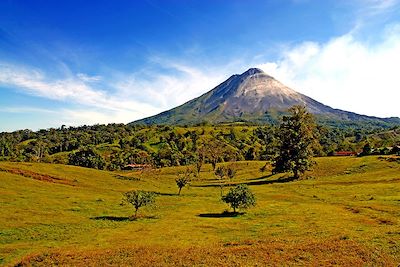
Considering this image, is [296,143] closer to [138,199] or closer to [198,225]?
[138,199]

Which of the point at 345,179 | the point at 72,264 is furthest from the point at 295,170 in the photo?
the point at 72,264

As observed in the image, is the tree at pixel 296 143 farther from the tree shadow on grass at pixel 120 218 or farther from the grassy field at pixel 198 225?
the tree shadow on grass at pixel 120 218

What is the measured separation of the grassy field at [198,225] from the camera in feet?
118

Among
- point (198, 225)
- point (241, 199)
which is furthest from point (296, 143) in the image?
point (198, 225)

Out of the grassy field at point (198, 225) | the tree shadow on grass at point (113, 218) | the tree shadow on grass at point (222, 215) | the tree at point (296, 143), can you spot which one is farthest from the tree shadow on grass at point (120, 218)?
the tree at point (296, 143)

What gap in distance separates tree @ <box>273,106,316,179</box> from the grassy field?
1501cm

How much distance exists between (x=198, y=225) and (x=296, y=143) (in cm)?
7859

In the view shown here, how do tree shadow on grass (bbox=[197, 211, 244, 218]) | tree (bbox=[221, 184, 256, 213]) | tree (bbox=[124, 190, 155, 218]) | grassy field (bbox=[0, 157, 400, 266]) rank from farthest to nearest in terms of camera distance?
tree (bbox=[221, 184, 256, 213])
tree (bbox=[124, 190, 155, 218])
tree shadow on grass (bbox=[197, 211, 244, 218])
grassy field (bbox=[0, 157, 400, 266])

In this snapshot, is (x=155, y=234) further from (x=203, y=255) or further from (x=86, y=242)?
(x=203, y=255)

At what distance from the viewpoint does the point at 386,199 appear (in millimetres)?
69312

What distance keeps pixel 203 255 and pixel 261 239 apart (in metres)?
9.79

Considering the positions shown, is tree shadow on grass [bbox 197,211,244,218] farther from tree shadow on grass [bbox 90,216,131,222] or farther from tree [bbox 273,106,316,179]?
tree [bbox 273,106,316,179]

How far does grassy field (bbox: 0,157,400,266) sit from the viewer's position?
36094mm

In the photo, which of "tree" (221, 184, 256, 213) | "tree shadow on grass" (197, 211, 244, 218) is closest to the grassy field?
"tree shadow on grass" (197, 211, 244, 218)
